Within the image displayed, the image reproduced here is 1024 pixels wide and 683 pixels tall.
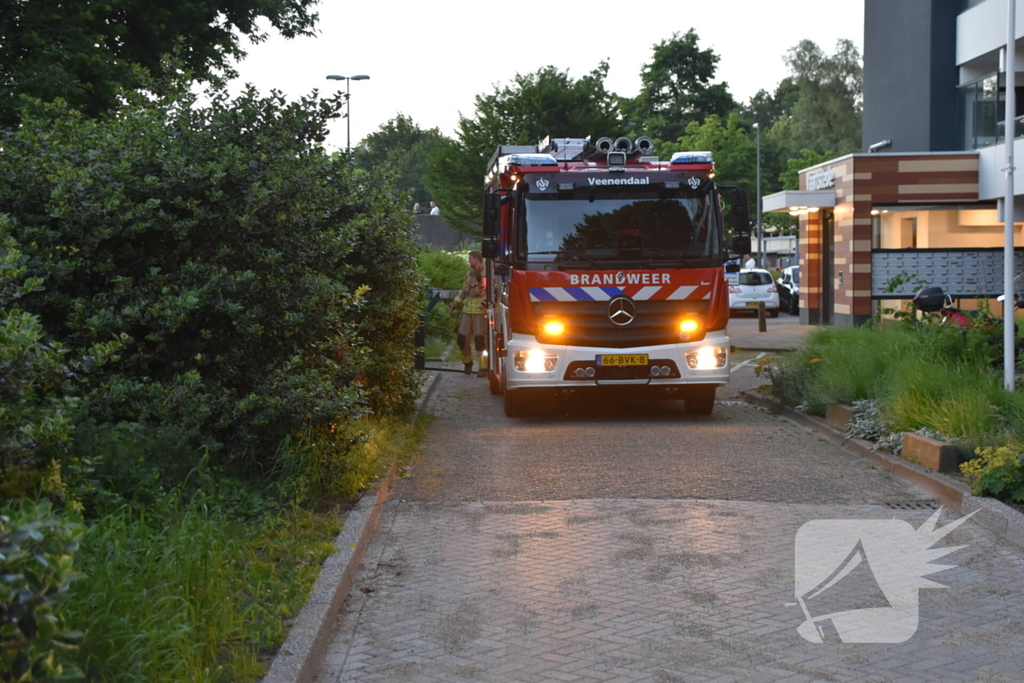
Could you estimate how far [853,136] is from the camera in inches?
2805

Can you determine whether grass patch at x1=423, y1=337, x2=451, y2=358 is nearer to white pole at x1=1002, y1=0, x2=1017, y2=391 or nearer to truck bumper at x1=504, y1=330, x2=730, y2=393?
truck bumper at x1=504, y1=330, x2=730, y2=393

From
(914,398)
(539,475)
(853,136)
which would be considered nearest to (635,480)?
(539,475)

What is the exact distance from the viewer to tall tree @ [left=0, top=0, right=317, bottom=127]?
18172mm

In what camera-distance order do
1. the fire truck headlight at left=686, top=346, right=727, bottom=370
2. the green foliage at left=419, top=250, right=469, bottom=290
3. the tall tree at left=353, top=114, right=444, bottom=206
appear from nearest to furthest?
the fire truck headlight at left=686, top=346, right=727, bottom=370 → the green foliage at left=419, top=250, right=469, bottom=290 → the tall tree at left=353, top=114, right=444, bottom=206

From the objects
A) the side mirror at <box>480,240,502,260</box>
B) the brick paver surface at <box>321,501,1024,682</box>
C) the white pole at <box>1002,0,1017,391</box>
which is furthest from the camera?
the side mirror at <box>480,240,502,260</box>

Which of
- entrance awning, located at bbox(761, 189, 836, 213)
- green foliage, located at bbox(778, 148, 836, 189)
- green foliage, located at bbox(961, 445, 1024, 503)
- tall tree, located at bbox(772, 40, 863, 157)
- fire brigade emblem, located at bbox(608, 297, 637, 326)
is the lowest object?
green foliage, located at bbox(961, 445, 1024, 503)

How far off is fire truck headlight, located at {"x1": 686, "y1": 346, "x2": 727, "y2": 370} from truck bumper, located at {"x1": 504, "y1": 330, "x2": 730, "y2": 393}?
18 mm

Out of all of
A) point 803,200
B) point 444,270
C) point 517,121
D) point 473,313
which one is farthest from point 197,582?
Result: point 517,121

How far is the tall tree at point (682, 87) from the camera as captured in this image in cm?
8244

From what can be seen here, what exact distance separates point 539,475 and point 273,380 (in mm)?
2816

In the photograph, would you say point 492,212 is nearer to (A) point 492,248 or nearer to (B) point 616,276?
(A) point 492,248

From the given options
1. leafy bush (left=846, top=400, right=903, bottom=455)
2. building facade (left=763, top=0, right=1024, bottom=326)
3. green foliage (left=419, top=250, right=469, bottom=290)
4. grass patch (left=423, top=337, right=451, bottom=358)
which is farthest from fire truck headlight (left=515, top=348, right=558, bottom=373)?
building facade (left=763, top=0, right=1024, bottom=326)

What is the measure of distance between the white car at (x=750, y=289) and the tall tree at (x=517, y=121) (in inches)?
702

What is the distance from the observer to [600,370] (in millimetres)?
12438
